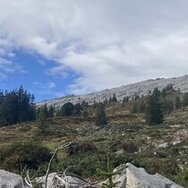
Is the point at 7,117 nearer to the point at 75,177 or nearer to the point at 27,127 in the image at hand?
the point at 27,127

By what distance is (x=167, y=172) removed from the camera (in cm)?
1941

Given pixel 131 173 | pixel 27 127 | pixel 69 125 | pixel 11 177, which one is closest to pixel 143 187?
pixel 131 173

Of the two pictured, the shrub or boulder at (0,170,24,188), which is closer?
boulder at (0,170,24,188)

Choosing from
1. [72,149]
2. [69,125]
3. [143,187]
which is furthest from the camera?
[69,125]

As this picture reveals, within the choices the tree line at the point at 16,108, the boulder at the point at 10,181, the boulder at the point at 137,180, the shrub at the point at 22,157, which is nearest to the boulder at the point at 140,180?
the boulder at the point at 137,180

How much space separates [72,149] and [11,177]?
20900 millimetres

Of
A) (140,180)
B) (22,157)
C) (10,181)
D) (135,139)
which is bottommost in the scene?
(140,180)

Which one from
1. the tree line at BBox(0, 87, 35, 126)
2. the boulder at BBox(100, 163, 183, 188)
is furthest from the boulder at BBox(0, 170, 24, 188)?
the tree line at BBox(0, 87, 35, 126)

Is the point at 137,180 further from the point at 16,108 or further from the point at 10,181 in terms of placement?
the point at 16,108

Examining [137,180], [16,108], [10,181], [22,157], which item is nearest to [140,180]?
[137,180]

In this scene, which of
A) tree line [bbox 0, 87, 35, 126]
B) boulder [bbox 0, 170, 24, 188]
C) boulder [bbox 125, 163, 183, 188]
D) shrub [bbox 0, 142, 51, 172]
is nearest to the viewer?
boulder [bbox 0, 170, 24, 188]

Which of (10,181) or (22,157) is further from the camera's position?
(22,157)

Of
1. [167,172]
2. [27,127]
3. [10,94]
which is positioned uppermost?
[10,94]

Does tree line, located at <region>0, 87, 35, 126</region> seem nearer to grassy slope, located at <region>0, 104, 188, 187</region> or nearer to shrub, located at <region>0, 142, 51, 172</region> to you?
grassy slope, located at <region>0, 104, 188, 187</region>
